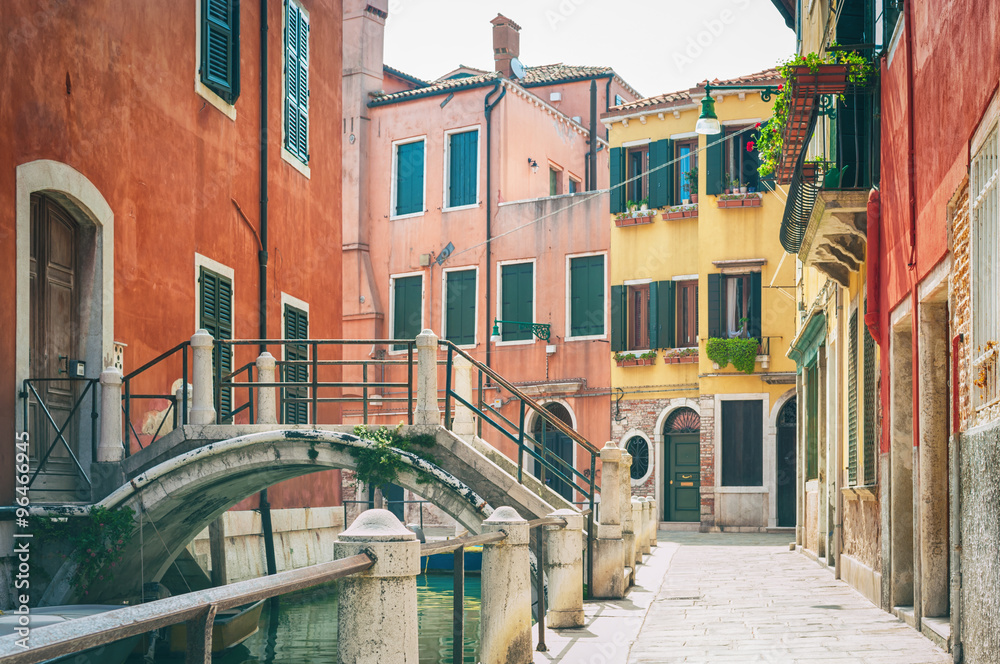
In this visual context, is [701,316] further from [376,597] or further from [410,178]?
[376,597]

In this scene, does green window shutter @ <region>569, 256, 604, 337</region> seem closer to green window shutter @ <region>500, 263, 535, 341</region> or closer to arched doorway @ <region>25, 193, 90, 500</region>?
green window shutter @ <region>500, 263, 535, 341</region>

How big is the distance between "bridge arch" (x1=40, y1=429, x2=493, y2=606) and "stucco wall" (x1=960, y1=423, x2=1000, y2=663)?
17.0ft

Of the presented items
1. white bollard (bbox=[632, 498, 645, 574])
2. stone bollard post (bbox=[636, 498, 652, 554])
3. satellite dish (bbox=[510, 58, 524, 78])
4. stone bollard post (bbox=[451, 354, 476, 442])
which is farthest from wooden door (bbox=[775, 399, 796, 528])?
stone bollard post (bbox=[451, 354, 476, 442])

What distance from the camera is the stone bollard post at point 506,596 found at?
6828 millimetres

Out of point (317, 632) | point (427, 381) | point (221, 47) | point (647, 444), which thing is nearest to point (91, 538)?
point (427, 381)

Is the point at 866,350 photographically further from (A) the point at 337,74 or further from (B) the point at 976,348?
(A) the point at 337,74

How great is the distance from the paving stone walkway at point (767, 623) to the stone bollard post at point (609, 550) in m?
0.49

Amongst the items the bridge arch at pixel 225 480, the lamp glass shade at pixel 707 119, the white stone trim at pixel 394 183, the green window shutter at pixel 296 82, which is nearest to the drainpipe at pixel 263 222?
the green window shutter at pixel 296 82

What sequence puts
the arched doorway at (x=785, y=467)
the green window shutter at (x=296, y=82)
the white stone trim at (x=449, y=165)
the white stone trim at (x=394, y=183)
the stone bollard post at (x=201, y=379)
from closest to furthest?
1. the stone bollard post at (x=201, y=379)
2. the green window shutter at (x=296, y=82)
3. the arched doorway at (x=785, y=467)
4. the white stone trim at (x=449, y=165)
5. the white stone trim at (x=394, y=183)

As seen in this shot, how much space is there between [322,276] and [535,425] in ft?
37.3

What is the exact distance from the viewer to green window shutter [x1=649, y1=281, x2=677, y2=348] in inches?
1049

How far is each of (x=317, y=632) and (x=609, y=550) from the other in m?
4.60

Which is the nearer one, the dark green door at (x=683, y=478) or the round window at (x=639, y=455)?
the dark green door at (x=683, y=478)

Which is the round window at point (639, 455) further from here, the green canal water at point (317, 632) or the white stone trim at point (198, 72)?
the white stone trim at point (198, 72)
